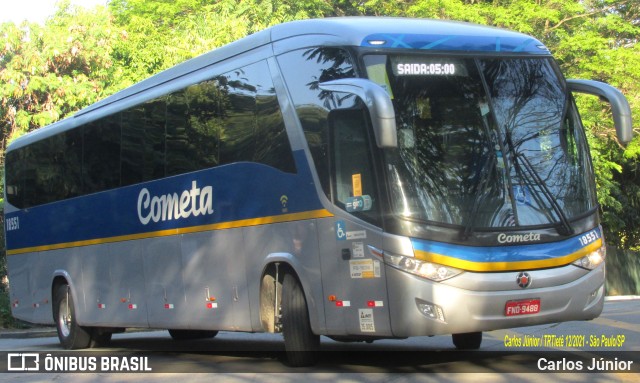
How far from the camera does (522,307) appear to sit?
9961mm

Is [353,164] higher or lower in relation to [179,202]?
lower

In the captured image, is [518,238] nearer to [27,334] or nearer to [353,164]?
[353,164]

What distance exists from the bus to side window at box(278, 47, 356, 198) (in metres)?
0.02

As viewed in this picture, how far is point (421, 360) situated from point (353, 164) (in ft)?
9.14

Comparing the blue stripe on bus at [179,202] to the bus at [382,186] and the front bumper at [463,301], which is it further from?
the front bumper at [463,301]

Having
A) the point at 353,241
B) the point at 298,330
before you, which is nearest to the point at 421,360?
the point at 298,330

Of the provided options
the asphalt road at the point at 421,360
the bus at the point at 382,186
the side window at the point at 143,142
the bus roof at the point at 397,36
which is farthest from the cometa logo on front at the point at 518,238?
the side window at the point at 143,142

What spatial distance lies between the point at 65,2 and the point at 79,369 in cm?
2200

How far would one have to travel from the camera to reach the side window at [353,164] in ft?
33.8

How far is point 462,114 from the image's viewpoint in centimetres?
1044

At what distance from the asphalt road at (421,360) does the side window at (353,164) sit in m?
1.77

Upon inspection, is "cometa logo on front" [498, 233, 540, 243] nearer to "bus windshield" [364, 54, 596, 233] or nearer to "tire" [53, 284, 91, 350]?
"bus windshield" [364, 54, 596, 233]

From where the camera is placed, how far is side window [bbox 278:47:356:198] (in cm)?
1077

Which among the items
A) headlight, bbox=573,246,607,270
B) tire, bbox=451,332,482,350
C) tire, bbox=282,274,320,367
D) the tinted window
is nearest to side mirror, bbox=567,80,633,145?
headlight, bbox=573,246,607,270
